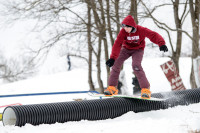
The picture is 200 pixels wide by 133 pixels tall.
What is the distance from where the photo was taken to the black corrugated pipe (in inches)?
217

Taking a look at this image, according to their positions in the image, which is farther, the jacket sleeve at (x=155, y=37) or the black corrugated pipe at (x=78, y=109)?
the jacket sleeve at (x=155, y=37)

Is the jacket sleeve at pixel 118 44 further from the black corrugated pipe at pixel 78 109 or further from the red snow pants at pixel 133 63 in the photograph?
the black corrugated pipe at pixel 78 109

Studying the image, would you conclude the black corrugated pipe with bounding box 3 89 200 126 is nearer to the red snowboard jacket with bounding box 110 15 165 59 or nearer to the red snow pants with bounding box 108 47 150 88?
the red snow pants with bounding box 108 47 150 88

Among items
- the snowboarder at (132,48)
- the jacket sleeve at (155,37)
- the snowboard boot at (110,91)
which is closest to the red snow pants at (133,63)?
the snowboarder at (132,48)

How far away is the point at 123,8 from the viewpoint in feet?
45.4

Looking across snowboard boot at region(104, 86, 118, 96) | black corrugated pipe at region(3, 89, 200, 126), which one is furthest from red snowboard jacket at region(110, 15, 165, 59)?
black corrugated pipe at region(3, 89, 200, 126)

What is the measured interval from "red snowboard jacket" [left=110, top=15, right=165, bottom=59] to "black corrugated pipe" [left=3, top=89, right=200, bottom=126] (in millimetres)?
1227

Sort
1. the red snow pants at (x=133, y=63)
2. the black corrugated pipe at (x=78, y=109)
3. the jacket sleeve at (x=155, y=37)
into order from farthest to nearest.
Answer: the red snow pants at (x=133, y=63), the jacket sleeve at (x=155, y=37), the black corrugated pipe at (x=78, y=109)

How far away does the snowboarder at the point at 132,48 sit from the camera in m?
6.68

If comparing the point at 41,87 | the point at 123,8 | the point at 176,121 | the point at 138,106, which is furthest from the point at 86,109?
the point at 41,87

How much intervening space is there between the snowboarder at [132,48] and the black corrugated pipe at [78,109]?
18.0 inches

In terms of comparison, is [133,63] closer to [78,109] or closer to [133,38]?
[133,38]

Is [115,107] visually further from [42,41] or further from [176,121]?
[42,41]

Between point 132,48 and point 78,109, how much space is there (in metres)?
2.09
